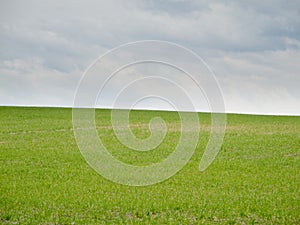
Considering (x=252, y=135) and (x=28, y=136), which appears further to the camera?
(x=252, y=135)

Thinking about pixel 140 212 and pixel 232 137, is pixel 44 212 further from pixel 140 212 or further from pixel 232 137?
pixel 232 137

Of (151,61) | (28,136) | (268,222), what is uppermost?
(151,61)

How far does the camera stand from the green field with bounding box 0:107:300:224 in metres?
17.0

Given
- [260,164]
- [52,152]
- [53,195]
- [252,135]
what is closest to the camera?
[53,195]

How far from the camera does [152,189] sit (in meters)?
22.0

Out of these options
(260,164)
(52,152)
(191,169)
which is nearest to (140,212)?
(191,169)

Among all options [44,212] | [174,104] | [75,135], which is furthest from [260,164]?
[75,135]

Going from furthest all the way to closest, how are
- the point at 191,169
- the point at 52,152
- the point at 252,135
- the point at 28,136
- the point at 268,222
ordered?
the point at 252,135
the point at 28,136
the point at 52,152
the point at 191,169
the point at 268,222

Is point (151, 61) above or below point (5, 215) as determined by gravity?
above

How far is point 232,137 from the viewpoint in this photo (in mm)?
45688

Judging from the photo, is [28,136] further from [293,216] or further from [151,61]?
[293,216]

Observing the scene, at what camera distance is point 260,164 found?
101ft

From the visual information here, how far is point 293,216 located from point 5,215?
979 cm

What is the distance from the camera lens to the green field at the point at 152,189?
17016mm
